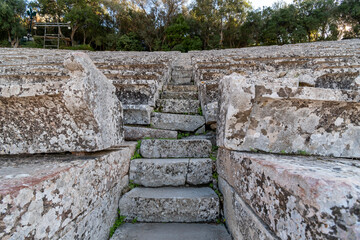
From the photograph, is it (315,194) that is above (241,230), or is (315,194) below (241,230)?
above

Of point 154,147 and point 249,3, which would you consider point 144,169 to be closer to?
point 154,147

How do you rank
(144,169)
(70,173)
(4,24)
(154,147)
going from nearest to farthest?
(70,173), (144,169), (154,147), (4,24)

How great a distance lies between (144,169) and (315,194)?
1.40 meters

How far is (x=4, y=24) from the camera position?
55.6ft

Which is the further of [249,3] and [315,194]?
[249,3]

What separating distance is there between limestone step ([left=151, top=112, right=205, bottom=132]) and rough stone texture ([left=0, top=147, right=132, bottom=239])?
0.91 m

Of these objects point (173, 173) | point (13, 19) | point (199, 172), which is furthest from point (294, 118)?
point (13, 19)

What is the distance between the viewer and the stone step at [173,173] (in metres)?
1.70

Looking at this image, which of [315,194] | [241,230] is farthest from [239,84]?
[241,230]

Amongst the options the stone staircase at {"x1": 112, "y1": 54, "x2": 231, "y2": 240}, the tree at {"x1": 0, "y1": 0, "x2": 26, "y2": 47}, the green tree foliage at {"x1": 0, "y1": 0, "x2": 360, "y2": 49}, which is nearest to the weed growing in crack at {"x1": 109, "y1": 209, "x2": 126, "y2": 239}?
the stone staircase at {"x1": 112, "y1": 54, "x2": 231, "y2": 240}

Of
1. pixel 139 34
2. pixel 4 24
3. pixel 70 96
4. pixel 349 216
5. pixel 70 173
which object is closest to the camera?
pixel 349 216

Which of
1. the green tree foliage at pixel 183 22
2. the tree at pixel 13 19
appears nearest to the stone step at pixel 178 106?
the green tree foliage at pixel 183 22

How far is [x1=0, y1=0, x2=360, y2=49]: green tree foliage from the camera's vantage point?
18.1 metres

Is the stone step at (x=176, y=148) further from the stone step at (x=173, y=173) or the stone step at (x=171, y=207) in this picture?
the stone step at (x=171, y=207)
